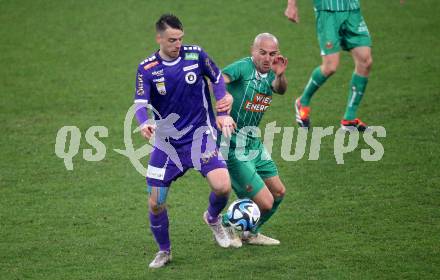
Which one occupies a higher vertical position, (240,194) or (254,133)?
(254,133)

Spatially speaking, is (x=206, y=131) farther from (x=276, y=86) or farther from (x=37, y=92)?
(x=37, y=92)

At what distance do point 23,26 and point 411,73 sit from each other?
795cm

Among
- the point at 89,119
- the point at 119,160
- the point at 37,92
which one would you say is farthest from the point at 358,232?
the point at 37,92

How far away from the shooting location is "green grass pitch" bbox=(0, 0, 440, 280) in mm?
7793

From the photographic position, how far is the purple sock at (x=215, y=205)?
25.7 feet

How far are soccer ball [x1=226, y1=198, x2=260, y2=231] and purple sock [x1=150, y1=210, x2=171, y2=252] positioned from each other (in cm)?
66

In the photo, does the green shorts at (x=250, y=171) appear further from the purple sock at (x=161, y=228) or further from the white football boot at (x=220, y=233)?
the purple sock at (x=161, y=228)

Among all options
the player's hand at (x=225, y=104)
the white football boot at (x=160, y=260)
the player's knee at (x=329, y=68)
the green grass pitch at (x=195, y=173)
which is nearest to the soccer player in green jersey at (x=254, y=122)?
the player's hand at (x=225, y=104)

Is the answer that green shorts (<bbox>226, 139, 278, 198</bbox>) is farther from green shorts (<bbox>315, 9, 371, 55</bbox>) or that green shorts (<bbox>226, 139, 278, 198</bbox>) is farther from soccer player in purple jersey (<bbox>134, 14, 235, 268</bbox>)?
green shorts (<bbox>315, 9, 371, 55</bbox>)

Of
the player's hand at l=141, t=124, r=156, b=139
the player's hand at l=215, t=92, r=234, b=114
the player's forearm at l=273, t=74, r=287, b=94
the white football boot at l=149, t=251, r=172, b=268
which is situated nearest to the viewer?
the player's hand at l=141, t=124, r=156, b=139

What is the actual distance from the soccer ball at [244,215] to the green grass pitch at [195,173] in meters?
0.32

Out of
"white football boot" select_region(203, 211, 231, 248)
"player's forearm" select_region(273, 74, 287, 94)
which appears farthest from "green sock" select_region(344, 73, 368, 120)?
"white football boot" select_region(203, 211, 231, 248)

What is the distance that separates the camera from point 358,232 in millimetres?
8336

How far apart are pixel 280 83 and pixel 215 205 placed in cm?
135
